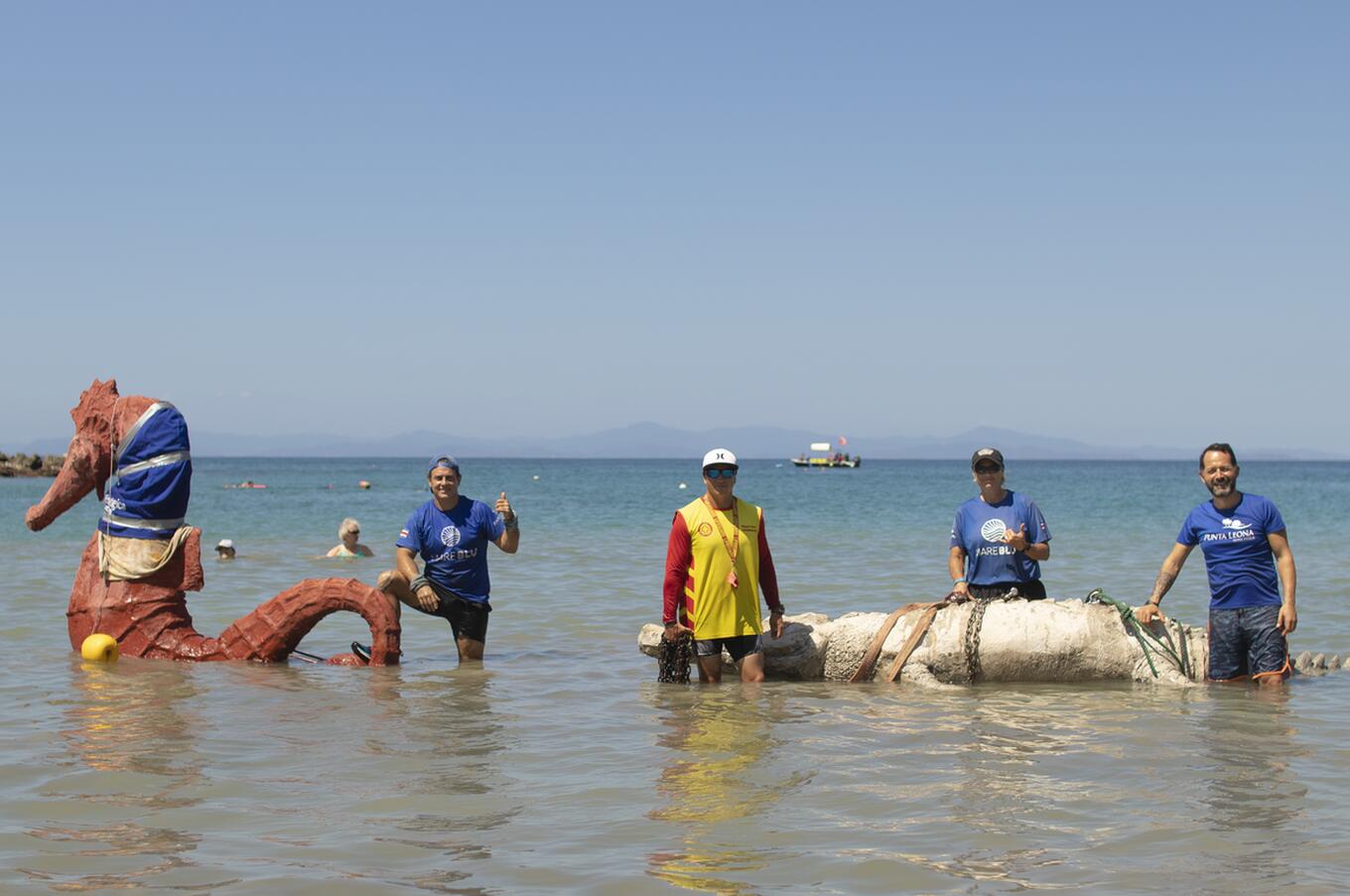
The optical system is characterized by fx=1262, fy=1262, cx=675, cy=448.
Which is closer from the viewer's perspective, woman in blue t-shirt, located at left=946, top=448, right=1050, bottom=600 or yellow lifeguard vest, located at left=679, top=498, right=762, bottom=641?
yellow lifeguard vest, located at left=679, top=498, right=762, bottom=641

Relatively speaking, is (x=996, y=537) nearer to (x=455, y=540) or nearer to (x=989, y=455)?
(x=989, y=455)

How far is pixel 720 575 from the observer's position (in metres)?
8.34

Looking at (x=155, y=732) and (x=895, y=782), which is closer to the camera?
(x=895, y=782)

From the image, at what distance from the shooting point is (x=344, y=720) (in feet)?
26.4

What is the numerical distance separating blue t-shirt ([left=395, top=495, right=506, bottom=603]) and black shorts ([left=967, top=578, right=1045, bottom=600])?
11.8 feet

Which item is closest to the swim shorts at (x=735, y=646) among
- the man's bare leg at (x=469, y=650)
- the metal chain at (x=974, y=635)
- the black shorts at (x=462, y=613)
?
the metal chain at (x=974, y=635)

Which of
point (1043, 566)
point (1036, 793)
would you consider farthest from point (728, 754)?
point (1043, 566)

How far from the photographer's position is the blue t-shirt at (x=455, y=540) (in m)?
9.65

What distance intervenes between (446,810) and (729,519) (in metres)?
3.10

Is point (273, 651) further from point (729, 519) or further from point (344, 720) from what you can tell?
point (729, 519)

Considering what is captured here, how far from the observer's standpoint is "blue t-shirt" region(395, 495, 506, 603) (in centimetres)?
965

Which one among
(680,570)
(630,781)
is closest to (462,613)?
(680,570)

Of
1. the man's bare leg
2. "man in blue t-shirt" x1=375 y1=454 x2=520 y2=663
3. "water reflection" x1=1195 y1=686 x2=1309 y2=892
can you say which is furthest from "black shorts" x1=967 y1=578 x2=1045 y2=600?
the man's bare leg

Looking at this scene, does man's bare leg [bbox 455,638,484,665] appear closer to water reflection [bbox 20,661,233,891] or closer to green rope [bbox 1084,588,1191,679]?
water reflection [bbox 20,661,233,891]
